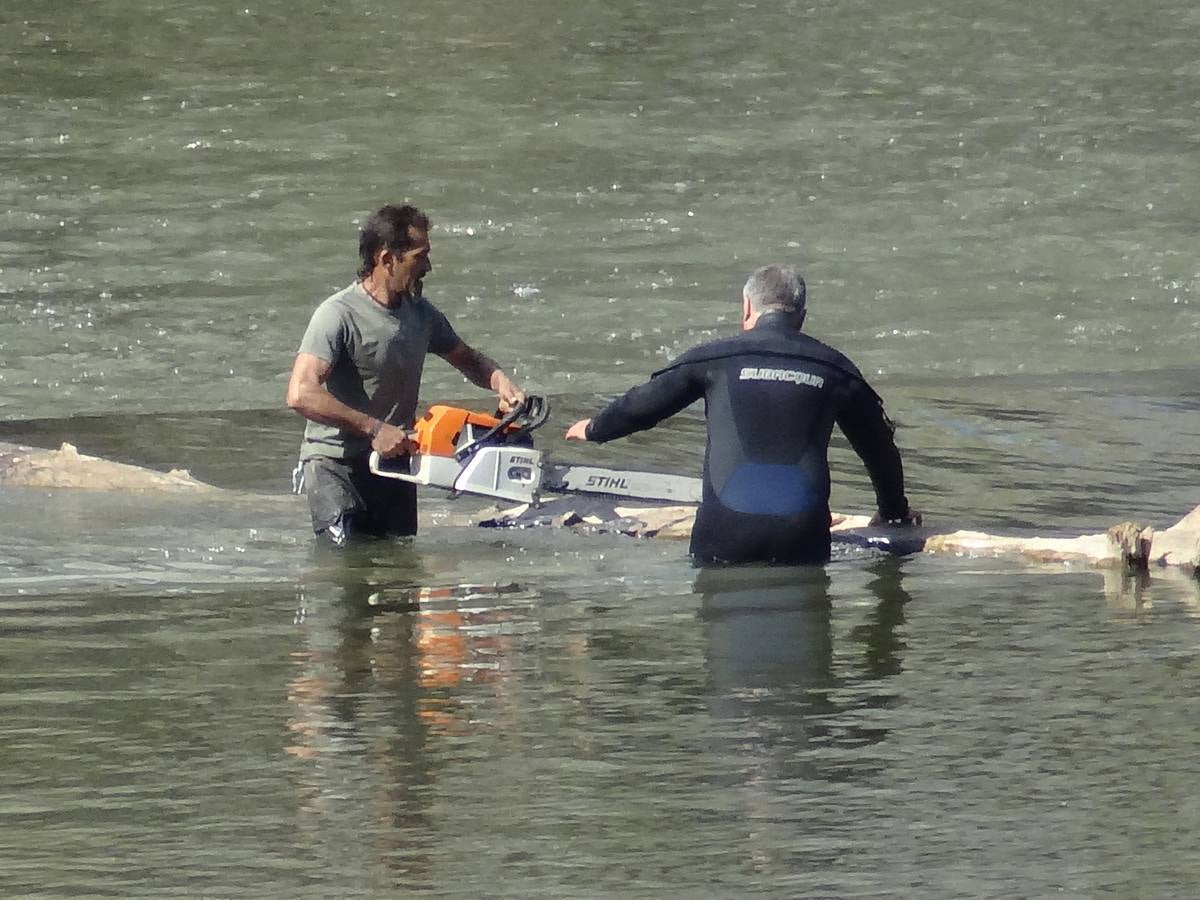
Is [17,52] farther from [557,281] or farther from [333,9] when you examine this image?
[557,281]

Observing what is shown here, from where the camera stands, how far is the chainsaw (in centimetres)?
917

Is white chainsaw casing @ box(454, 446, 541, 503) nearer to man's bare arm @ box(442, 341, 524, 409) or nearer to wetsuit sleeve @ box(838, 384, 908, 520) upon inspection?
man's bare arm @ box(442, 341, 524, 409)

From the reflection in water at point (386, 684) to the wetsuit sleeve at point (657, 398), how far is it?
73 cm

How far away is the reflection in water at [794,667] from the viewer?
6102mm

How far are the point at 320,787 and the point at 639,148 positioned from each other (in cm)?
1924

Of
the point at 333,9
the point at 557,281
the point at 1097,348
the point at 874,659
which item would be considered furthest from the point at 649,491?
the point at 333,9

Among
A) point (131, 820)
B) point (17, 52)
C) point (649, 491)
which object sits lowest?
point (131, 820)

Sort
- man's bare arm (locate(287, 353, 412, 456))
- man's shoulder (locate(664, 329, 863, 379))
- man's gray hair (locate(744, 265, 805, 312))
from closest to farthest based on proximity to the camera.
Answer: man's shoulder (locate(664, 329, 863, 379)), man's gray hair (locate(744, 265, 805, 312)), man's bare arm (locate(287, 353, 412, 456))

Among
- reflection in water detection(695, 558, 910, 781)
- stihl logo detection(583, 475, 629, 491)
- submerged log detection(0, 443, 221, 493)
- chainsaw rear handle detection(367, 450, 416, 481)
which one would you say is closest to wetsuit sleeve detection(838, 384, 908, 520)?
reflection in water detection(695, 558, 910, 781)

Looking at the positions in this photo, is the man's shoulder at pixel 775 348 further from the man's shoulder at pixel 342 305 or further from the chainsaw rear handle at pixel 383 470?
the man's shoulder at pixel 342 305

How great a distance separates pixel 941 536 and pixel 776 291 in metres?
1.25

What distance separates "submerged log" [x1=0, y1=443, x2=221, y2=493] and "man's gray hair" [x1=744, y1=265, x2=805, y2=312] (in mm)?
3827

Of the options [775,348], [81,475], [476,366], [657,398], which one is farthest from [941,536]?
[81,475]

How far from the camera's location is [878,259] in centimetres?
1972
